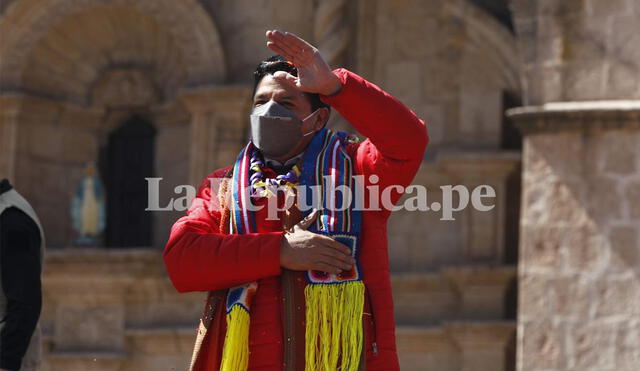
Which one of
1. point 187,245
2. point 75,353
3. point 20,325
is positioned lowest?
point 75,353

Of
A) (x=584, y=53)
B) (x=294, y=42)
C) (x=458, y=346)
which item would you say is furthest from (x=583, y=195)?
(x=294, y=42)


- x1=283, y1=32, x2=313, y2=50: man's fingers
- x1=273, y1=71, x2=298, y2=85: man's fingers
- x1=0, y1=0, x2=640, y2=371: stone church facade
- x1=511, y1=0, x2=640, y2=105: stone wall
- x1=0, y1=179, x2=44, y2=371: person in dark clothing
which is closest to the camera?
x1=283, y1=32, x2=313, y2=50: man's fingers

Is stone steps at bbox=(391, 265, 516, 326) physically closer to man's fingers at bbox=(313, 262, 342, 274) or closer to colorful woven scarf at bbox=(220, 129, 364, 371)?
colorful woven scarf at bbox=(220, 129, 364, 371)

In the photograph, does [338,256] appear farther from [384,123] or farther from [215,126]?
[215,126]

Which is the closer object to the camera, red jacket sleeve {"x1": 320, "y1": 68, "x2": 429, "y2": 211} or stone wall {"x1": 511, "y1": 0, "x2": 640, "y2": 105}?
red jacket sleeve {"x1": 320, "y1": 68, "x2": 429, "y2": 211}

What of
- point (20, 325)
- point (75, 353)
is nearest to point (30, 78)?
point (75, 353)

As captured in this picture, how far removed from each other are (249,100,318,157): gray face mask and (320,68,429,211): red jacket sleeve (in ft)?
0.50

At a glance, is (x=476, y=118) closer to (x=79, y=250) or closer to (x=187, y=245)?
(x=79, y=250)

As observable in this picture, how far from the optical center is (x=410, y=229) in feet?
38.2

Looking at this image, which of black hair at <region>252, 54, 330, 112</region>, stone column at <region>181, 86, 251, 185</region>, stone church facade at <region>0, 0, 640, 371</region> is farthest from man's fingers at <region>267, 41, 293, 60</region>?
stone column at <region>181, 86, 251, 185</region>

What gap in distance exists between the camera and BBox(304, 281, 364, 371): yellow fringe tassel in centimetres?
404

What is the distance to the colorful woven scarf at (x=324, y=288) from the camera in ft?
13.3

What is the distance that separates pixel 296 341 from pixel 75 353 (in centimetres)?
744

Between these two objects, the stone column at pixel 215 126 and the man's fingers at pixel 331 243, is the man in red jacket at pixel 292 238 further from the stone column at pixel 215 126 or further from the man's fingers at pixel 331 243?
the stone column at pixel 215 126
